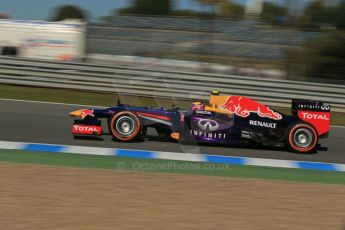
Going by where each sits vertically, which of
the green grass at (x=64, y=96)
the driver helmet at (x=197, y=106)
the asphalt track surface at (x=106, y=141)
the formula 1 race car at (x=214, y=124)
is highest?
the driver helmet at (x=197, y=106)

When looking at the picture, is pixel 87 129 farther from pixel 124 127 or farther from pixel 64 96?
pixel 64 96

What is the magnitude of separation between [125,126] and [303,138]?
2.58 meters

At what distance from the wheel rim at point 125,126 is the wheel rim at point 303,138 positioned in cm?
235

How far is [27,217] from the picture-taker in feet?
12.2

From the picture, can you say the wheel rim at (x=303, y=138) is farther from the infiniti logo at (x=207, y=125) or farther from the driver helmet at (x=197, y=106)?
the driver helmet at (x=197, y=106)

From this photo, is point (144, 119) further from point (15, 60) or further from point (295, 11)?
point (295, 11)

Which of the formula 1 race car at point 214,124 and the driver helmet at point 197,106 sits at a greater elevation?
the driver helmet at point 197,106

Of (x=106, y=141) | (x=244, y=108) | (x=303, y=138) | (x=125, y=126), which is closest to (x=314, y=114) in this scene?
(x=303, y=138)

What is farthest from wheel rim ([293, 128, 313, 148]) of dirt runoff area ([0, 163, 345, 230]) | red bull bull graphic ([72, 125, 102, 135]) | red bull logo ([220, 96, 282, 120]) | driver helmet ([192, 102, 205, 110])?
red bull bull graphic ([72, 125, 102, 135])

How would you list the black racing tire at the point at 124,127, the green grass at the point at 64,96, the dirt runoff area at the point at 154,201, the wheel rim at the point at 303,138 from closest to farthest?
the dirt runoff area at the point at 154,201
the black racing tire at the point at 124,127
the wheel rim at the point at 303,138
the green grass at the point at 64,96

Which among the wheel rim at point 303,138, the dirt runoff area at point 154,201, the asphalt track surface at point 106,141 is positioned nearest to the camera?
the dirt runoff area at point 154,201

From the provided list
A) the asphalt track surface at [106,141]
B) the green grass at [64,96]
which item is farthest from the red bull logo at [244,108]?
the green grass at [64,96]

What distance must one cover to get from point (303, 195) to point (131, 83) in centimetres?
297

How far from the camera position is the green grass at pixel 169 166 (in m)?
5.70
